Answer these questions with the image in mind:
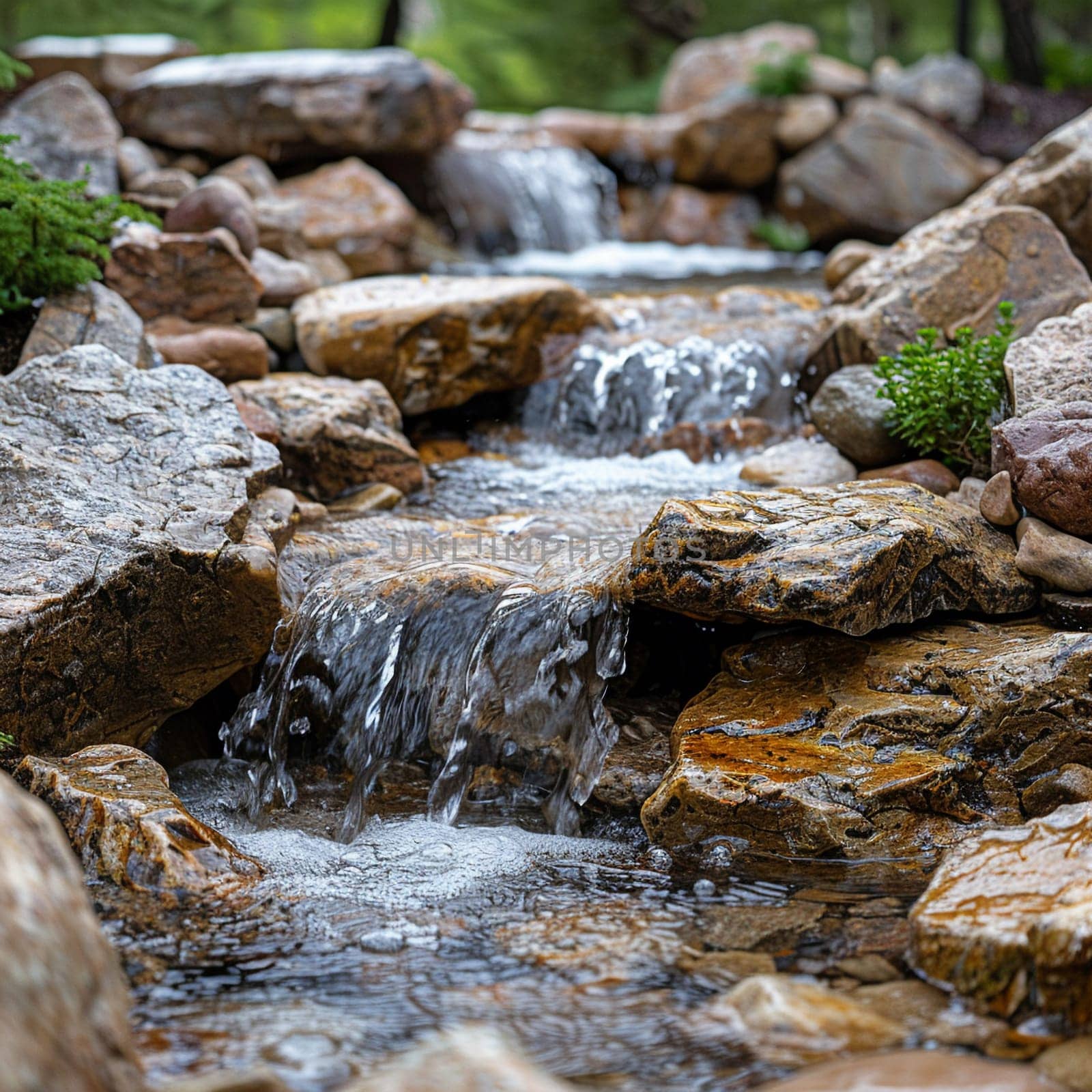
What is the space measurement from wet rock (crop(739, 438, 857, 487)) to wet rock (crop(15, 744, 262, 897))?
390 centimetres

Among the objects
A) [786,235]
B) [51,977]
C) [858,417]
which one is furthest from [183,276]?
[786,235]

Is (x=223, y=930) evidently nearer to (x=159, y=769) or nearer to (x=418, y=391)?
(x=159, y=769)

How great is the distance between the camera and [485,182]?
44.7 feet

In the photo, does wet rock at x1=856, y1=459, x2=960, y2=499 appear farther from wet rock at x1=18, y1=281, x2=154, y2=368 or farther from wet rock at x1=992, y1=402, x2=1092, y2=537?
wet rock at x1=18, y1=281, x2=154, y2=368

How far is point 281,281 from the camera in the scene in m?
8.36

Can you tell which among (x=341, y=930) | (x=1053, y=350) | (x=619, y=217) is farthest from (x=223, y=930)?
(x=619, y=217)

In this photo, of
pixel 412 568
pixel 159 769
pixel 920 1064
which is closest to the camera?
pixel 920 1064

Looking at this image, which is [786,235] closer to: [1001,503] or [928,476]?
[928,476]

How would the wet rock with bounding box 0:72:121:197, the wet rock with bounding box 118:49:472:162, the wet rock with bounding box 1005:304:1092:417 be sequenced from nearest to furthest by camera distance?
the wet rock with bounding box 1005:304:1092:417 → the wet rock with bounding box 0:72:121:197 → the wet rock with bounding box 118:49:472:162

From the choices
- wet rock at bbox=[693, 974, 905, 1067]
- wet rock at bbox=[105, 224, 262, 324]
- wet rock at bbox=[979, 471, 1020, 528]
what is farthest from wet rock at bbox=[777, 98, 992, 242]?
wet rock at bbox=[693, 974, 905, 1067]

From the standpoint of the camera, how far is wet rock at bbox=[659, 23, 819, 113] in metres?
17.5

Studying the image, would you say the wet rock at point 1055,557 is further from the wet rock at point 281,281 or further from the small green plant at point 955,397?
the wet rock at point 281,281

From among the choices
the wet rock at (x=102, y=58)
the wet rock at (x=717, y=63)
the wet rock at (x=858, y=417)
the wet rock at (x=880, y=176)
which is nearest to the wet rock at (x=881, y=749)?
the wet rock at (x=858, y=417)

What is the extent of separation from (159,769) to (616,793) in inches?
69.4
